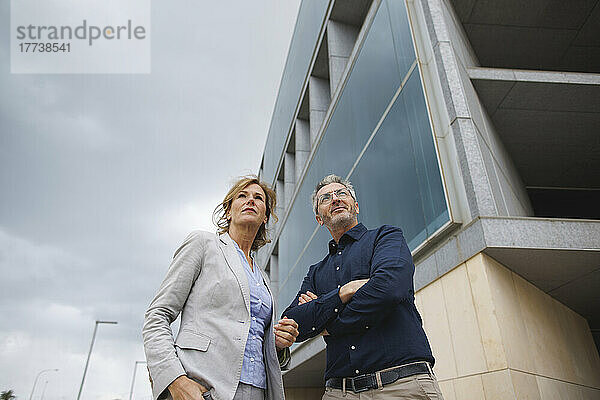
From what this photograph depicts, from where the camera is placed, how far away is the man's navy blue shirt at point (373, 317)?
2.29 meters

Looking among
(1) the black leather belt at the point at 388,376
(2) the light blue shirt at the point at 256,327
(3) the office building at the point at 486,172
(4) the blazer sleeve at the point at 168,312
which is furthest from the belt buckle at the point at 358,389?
(3) the office building at the point at 486,172

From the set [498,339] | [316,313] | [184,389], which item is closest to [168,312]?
[184,389]

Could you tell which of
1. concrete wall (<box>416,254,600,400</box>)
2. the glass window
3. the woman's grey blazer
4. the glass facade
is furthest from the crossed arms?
the glass window

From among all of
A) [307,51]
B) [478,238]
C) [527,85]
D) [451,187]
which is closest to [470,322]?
[478,238]

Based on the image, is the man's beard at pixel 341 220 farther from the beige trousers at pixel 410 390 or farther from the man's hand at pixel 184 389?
the man's hand at pixel 184 389

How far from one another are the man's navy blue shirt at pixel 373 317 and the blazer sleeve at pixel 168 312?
81 cm

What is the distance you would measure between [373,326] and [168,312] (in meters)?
1.15

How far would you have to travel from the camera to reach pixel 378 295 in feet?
7.50

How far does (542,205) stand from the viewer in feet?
34.6

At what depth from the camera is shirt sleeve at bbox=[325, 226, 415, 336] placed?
2.30 meters

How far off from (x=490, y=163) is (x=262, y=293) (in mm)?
4638

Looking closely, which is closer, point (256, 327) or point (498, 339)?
point (256, 327)

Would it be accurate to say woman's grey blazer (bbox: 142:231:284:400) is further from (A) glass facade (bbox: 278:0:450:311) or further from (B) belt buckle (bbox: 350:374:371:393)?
(A) glass facade (bbox: 278:0:450:311)

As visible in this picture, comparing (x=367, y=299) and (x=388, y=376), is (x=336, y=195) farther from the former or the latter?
(x=388, y=376)
